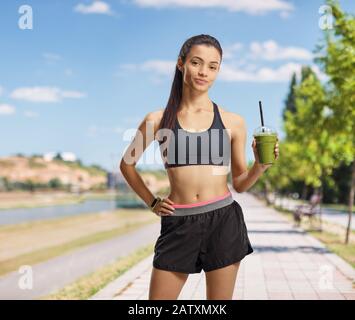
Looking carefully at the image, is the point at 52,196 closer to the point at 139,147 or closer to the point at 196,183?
the point at 139,147

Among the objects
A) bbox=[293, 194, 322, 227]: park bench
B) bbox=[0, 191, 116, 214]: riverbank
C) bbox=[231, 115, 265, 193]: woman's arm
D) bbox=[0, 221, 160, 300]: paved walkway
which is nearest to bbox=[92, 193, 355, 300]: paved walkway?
bbox=[0, 221, 160, 300]: paved walkway

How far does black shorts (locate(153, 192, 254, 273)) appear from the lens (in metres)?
3.10

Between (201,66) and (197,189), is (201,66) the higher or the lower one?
the higher one

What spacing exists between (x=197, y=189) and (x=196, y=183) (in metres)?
0.03

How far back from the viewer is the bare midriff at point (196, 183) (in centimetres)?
312

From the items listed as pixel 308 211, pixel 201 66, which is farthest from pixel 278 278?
pixel 308 211

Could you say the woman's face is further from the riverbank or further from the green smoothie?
the riverbank

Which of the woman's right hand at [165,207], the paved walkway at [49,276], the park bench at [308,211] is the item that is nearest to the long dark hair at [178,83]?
the woman's right hand at [165,207]

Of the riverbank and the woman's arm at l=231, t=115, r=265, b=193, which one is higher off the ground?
the woman's arm at l=231, t=115, r=265, b=193

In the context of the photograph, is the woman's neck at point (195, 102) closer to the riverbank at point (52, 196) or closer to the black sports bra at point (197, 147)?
the black sports bra at point (197, 147)

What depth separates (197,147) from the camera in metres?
3.10

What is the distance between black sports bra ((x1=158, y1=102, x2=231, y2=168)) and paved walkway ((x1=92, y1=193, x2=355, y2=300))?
2819 millimetres
